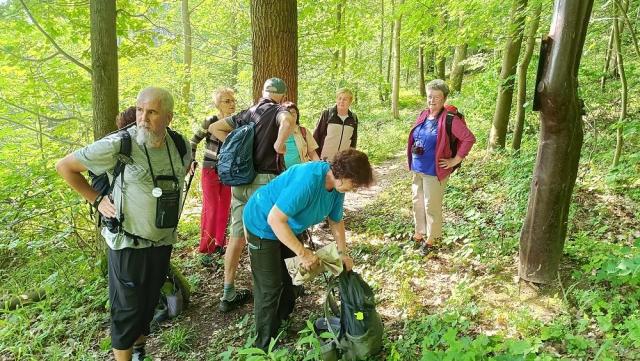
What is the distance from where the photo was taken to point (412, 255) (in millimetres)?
4477

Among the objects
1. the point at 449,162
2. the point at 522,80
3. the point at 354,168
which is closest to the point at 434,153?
the point at 449,162

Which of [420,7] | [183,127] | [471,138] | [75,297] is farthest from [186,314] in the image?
[420,7]

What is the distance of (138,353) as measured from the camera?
10.9ft

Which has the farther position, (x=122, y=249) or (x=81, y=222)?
(x=81, y=222)

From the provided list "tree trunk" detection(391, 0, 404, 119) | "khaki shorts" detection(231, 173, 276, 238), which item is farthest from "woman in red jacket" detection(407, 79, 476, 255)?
"tree trunk" detection(391, 0, 404, 119)

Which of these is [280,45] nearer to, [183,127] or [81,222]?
[81,222]

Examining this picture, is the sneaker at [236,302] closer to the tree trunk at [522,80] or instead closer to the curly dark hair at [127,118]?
the curly dark hair at [127,118]

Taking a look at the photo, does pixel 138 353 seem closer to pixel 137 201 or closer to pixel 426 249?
pixel 137 201

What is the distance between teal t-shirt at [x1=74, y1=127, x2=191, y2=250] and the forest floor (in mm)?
1260

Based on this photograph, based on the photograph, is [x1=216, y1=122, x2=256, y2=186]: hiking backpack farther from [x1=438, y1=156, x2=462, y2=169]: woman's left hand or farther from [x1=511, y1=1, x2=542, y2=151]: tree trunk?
[x1=511, y1=1, x2=542, y2=151]: tree trunk

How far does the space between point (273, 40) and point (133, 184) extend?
2.77 metres


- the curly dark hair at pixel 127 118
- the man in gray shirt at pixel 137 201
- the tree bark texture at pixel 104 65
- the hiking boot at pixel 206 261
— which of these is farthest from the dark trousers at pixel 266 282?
the tree bark texture at pixel 104 65

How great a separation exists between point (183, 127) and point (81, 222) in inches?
137

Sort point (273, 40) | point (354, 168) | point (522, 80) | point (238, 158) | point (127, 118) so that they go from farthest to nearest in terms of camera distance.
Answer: point (522, 80) < point (273, 40) < point (238, 158) < point (127, 118) < point (354, 168)
